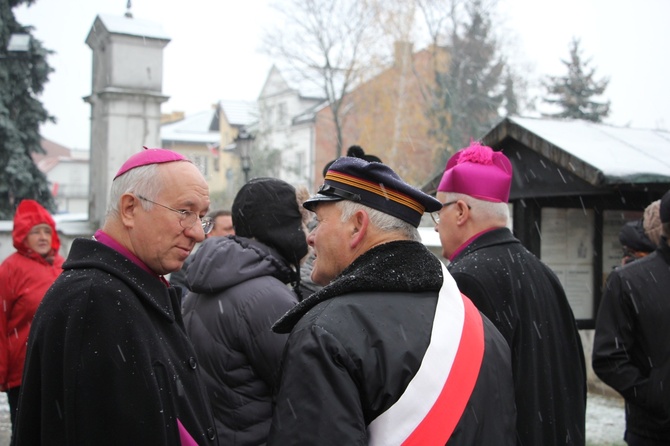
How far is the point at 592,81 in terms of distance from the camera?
104ft

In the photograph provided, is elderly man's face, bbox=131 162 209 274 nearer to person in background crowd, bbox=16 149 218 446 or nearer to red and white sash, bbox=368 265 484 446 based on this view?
person in background crowd, bbox=16 149 218 446

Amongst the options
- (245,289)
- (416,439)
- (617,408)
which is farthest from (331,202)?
(617,408)

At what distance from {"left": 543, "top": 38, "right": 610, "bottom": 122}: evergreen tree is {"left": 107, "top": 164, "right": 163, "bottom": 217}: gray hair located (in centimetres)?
3107

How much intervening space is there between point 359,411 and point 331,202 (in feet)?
2.31

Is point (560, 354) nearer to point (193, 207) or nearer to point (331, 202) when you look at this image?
point (331, 202)

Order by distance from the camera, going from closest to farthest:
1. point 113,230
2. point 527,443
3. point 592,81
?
point 113,230
point 527,443
point 592,81

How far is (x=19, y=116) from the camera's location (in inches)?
716

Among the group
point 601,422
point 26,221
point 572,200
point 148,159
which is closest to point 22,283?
point 26,221

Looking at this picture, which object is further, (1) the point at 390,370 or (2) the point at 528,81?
(2) the point at 528,81

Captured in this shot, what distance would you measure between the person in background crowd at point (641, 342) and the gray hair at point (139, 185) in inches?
109

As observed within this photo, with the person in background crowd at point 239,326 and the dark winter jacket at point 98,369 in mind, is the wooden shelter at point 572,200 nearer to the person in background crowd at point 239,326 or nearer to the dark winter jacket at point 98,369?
the person in background crowd at point 239,326

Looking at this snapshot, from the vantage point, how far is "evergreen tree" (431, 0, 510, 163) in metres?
35.9

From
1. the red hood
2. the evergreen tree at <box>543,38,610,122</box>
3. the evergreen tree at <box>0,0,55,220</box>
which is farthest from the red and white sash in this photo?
the evergreen tree at <box>543,38,610,122</box>

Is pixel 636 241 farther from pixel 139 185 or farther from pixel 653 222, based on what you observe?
pixel 139 185
